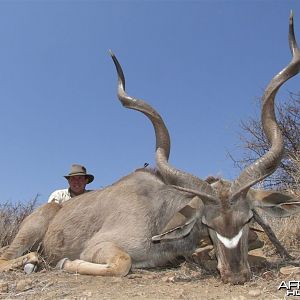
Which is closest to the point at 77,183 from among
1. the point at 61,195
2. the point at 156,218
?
the point at 61,195

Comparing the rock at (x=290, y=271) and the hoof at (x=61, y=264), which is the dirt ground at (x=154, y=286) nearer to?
the rock at (x=290, y=271)

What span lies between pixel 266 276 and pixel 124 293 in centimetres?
134

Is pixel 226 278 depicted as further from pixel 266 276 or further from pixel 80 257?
pixel 80 257

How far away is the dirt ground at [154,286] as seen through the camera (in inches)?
157

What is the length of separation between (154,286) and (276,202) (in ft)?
5.13

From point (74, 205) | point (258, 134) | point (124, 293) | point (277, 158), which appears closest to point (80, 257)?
point (74, 205)

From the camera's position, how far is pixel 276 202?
4961 mm

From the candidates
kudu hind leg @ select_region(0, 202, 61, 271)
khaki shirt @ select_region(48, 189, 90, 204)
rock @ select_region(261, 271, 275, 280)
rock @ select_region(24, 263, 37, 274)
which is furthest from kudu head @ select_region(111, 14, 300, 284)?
khaki shirt @ select_region(48, 189, 90, 204)

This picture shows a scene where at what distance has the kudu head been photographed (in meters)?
4.41

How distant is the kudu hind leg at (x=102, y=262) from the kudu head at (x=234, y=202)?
0.51 m

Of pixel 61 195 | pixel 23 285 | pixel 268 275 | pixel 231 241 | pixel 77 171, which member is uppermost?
pixel 77 171

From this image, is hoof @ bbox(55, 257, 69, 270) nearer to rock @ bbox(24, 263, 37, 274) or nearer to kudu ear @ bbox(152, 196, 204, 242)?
rock @ bbox(24, 263, 37, 274)

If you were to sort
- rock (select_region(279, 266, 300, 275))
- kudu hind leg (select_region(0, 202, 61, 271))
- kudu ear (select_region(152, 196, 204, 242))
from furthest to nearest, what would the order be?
1. kudu hind leg (select_region(0, 202, 61, 271))
2. kudu ear (select_region(152, 196, 204, 242))
3. rock (select_region(279, 266, 300, 275))

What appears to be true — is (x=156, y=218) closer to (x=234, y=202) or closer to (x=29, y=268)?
(x=234, y=202)
